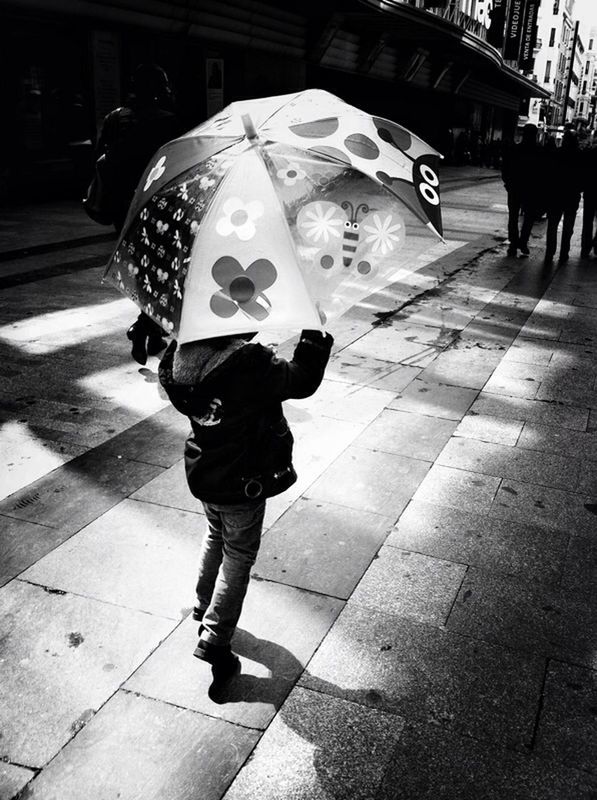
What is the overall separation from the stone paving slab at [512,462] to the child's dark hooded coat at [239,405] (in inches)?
82.6

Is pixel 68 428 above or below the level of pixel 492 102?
below

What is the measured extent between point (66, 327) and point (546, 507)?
14.8 ft

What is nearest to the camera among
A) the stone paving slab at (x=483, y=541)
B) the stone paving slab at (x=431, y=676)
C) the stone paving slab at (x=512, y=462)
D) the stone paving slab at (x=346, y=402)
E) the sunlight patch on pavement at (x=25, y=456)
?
the stone paving slab at (x=431, y=676)

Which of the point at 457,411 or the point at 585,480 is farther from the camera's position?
the point at 457,411

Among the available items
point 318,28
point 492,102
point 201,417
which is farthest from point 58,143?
point 492,102

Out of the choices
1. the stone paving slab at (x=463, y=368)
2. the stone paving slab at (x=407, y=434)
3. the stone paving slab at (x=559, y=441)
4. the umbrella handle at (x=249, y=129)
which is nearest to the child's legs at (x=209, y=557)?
the umbrella handle at (x=249, y=129)

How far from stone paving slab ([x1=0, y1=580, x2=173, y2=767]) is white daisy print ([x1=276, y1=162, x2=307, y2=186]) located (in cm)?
175

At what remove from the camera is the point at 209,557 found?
107 inches

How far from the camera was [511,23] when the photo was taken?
3756 cm

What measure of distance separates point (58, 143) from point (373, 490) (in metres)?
13.3

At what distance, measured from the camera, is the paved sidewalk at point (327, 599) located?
2311mm

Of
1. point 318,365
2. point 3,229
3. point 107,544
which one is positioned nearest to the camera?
point 318,365

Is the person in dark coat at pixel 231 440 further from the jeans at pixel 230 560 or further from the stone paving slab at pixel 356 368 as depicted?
the stone paving slab at pixel 356 368

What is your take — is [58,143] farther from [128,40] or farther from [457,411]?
[457,411]
